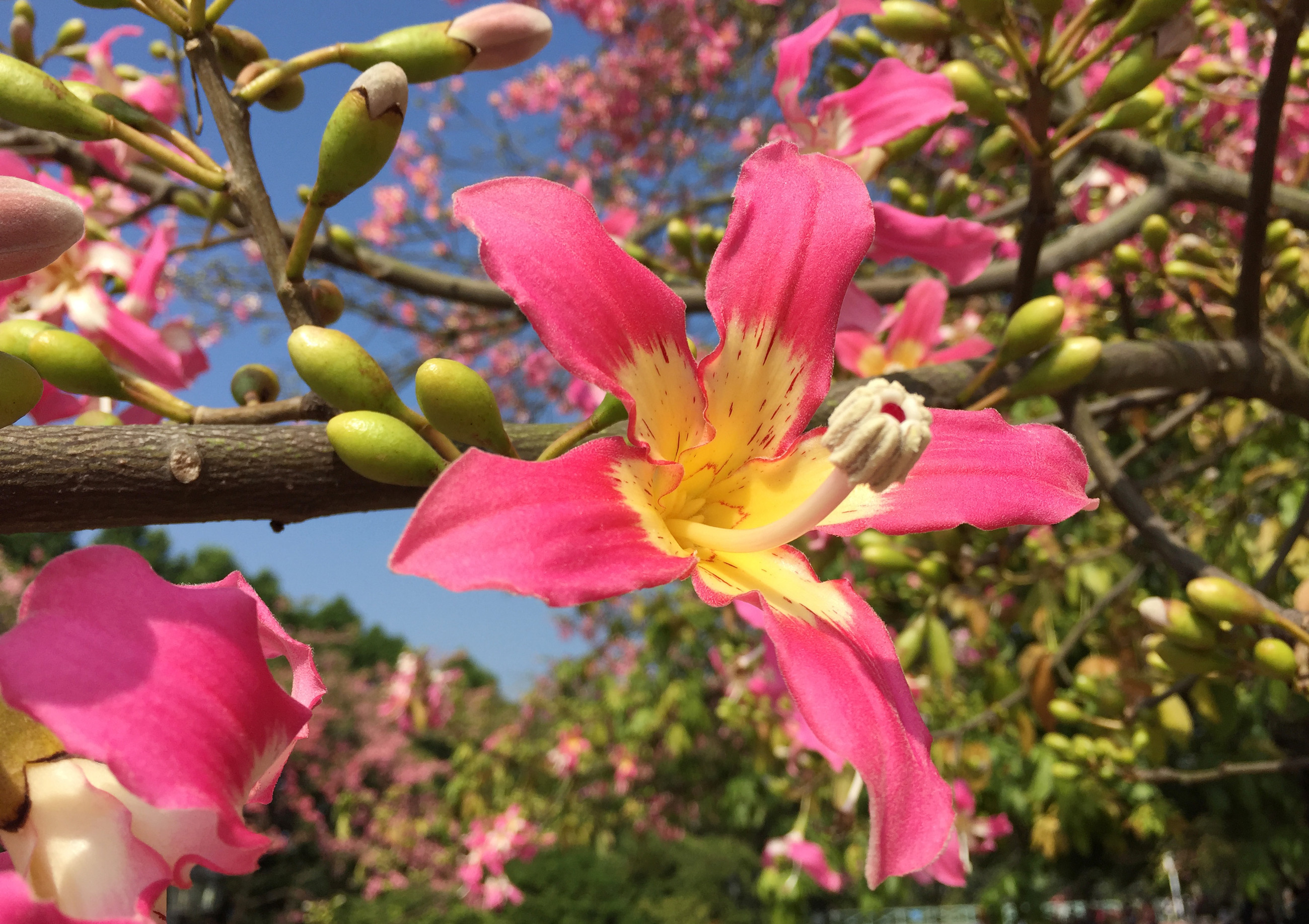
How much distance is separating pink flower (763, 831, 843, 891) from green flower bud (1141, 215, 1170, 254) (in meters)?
3.36

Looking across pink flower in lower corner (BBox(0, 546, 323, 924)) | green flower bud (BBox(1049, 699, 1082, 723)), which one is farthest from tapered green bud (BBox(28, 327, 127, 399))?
green flower bud (BBox(1049, 699, 1082, 723))

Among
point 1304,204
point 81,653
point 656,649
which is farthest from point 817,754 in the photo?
point 81,653

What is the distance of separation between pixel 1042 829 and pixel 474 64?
4669 millimetres

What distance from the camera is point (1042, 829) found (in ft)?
14.6

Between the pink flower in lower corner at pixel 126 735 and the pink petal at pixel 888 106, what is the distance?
1.19m

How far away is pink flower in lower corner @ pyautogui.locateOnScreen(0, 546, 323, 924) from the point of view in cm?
54

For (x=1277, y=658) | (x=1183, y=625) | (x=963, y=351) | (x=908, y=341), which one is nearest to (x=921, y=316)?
(x=908, y=341)

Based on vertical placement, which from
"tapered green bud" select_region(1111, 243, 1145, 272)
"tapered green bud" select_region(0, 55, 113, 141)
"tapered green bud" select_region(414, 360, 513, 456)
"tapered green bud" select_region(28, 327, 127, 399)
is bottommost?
"tapered green bud" select_region(1111, 243, 1145, 272)

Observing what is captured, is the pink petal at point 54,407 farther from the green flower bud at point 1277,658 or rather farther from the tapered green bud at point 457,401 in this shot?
the green flower bud at point 1277,658

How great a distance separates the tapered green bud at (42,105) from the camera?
2.79 ft

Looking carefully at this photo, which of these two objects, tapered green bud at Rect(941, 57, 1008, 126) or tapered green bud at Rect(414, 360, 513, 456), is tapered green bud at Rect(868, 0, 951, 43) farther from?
tapered green bud at Rect(414, 360, 513, 456)

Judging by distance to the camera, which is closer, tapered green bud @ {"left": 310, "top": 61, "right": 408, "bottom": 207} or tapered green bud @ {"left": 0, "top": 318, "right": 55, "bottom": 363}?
tapered green bud @ {"left": 310, "top": 61, "right": 408, "bottom": 207}

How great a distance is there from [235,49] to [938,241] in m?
1.06

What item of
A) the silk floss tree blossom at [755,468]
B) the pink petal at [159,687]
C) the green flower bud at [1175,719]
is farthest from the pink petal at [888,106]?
the green flower bud at [1175,719]
